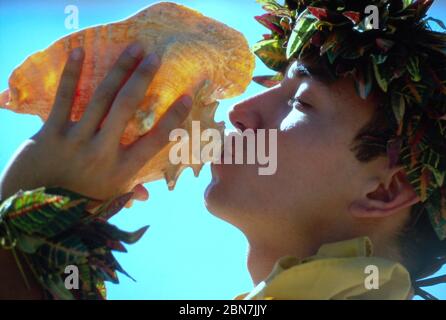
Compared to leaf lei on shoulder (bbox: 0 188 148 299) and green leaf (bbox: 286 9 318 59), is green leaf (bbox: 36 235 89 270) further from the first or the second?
green leaf (bbox: 286 9 318 59)

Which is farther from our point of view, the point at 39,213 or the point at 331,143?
the point at 331,143

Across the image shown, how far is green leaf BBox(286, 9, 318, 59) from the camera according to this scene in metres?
3.48

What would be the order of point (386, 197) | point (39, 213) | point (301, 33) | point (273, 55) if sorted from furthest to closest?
point (273, 55) → point (301, 33) → point (386, 197) → point (39, 213)

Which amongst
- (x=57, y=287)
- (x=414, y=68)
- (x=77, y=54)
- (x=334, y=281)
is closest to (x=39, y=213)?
(x=57, y=287)

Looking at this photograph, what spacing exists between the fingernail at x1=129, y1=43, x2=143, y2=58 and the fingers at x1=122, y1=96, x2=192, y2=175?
24 cm

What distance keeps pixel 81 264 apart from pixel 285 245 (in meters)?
0.91

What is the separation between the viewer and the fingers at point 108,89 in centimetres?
316

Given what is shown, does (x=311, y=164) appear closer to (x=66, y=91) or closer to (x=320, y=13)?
(x=320, y=13)

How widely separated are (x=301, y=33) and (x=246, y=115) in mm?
418

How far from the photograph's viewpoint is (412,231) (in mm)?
3473

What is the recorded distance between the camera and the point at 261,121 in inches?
136

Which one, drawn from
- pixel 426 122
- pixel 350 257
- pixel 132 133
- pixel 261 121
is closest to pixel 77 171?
pixel 132 133

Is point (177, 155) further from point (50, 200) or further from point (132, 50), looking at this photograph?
point (50, 200)

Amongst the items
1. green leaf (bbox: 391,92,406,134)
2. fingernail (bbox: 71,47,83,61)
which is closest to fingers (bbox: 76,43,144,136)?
fingernail (bbox: 71,47,83,61)
